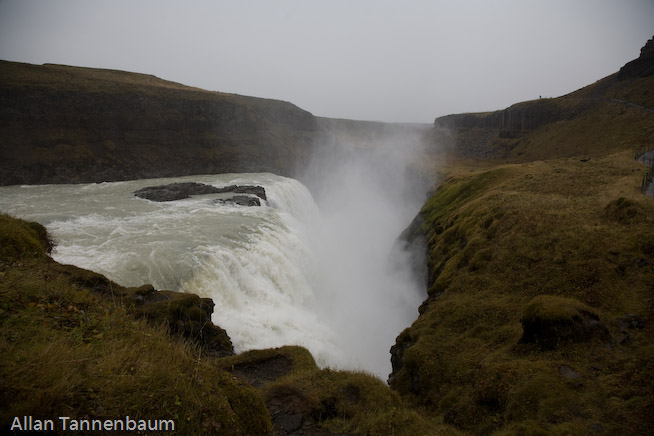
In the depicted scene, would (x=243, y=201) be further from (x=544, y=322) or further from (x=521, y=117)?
(x=521, y=117)

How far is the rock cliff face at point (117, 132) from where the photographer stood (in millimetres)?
54281

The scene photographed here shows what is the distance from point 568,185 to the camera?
2556cm

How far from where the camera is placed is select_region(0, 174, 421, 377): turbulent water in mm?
17406

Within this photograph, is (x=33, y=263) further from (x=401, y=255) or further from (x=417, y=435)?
(x=401, y=255)

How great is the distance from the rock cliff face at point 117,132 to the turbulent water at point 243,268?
14046mm

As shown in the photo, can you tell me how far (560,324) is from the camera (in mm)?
11391

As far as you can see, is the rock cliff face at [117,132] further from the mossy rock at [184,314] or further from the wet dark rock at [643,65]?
the wet dark rock at [643,65]

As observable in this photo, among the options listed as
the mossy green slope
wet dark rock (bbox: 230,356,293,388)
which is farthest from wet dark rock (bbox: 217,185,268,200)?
wet dark rock (bbox: 230,356,293,388)

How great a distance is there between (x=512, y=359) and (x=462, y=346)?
225cm

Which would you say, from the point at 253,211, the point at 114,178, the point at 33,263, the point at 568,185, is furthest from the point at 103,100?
the point at 568,185

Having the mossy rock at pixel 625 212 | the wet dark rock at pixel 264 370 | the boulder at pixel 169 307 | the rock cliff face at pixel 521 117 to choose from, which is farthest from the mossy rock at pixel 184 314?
the rock cliff face at pixel 521 117

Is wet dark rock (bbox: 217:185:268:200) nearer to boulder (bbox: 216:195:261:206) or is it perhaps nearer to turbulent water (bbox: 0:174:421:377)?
turbulent water (bbox: 0:174:421:377)

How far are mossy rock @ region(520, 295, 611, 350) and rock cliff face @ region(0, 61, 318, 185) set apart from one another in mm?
62872

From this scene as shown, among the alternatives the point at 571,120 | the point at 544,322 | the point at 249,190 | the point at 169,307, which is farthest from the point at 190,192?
the point at 571,120
